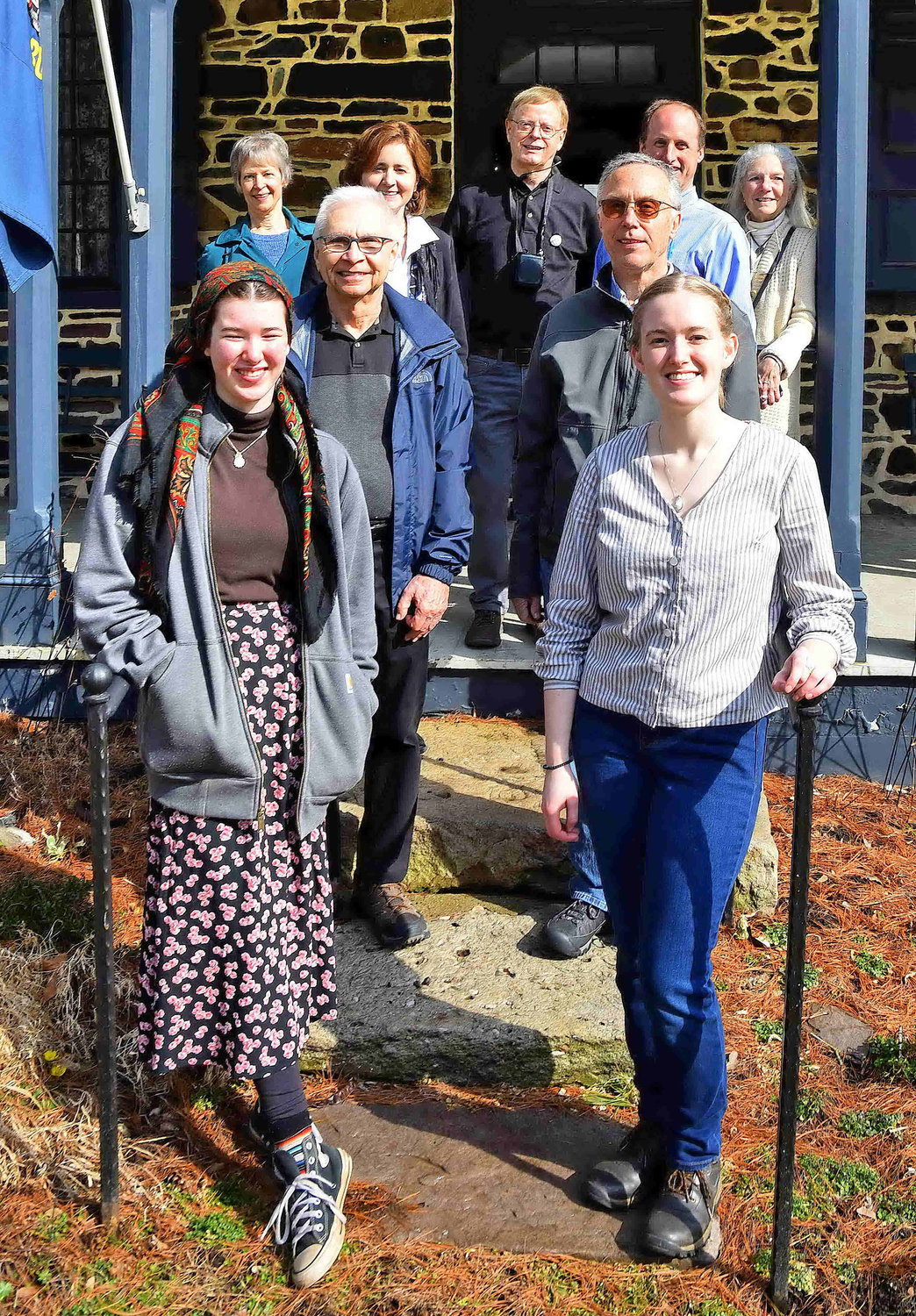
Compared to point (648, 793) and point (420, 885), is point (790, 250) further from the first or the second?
point (648, 793)

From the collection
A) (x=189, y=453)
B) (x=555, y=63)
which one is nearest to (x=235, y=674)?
(x=189, y=453)

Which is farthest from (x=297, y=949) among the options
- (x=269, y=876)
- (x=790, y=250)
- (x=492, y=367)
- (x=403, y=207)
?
(x=790, y=250)

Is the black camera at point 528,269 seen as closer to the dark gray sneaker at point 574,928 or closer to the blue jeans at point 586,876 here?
the blue jeans at point 586,876

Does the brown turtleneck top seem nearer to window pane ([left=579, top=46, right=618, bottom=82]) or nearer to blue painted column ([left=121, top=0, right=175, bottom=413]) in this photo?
blue painted column ([left=121, top=0, right=175, bottom=413])

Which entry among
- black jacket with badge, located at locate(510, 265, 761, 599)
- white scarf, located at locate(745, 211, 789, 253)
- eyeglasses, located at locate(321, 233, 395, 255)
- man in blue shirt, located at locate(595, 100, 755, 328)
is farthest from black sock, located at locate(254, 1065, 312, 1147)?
white scarf, located at locate(745, 211, 789, 253)

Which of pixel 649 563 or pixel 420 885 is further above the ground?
pixel 649 563

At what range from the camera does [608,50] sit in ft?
26.1

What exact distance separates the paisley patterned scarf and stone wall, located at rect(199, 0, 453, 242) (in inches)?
205

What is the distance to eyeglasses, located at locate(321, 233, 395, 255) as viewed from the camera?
325 cm

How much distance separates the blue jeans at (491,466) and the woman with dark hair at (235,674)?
7.60ft

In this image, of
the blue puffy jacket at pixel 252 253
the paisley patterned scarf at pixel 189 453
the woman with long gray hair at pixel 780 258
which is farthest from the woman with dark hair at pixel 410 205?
the paisley patterned scarf at pixel 189 453

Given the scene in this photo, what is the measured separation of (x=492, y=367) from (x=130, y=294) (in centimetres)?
137

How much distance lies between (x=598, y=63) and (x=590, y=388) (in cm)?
536

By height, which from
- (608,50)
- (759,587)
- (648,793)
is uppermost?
(608,50)
